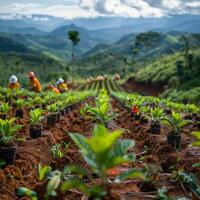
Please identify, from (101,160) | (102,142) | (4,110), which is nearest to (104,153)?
(101,160)

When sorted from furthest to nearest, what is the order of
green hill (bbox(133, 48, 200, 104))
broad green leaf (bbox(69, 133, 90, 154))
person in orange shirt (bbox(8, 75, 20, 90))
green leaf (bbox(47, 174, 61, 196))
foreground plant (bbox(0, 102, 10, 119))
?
1. green hill (bbox(133, 48, 200, 104))
2. person in orange shirt (bbox(8, 75, 20, 90))
3. foreground plant (bbox(0, 102, 10, 119))
4. green leaf (bbox(47, 174, 61, 196))
5. broad green leaf (bbox(69, 133, 90, 154))

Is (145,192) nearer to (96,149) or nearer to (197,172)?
(96,149)

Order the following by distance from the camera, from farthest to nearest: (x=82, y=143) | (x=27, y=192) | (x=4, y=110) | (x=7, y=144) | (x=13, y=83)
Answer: (x=13, y=83), (x=4, y=110), (x=7, y=144), (x=27, y=192), (x=82, y=143)

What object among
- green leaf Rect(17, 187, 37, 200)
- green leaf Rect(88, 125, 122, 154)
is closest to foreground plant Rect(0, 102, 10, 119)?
green leaf Rect(17, 187, 37, 200)

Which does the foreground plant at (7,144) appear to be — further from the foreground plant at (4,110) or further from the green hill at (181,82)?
the green hill at (181,82)

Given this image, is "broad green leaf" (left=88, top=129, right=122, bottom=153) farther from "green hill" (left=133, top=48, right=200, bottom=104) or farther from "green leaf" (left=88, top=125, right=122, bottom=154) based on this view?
"green hill" (left=133, top=48, right=200, bottom=104)

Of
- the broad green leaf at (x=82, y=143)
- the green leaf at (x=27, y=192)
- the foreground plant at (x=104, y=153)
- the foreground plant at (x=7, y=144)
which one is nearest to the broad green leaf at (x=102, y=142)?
the foreground plant at (x=104, y=153)

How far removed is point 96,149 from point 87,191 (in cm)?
50

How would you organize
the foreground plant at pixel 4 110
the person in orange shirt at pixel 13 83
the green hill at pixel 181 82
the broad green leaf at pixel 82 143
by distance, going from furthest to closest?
1. the green hill at pixel 181 82
2. the person in orange shirt at pixel 13 83
3. the foreground plant at pixel 4 110
4. the broad green leaf at pixel 82 143

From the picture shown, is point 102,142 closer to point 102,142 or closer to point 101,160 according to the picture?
point 102,142

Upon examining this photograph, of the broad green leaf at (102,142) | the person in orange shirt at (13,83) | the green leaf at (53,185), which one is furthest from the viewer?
the person in orange shirt at (13,83)

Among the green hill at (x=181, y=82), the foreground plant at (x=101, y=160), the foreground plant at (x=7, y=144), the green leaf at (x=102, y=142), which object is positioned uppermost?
the green leaf at (x=102, y=142)

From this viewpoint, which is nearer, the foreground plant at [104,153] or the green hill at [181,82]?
the foreground plant at [104,153]

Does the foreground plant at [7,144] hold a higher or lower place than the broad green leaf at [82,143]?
lower
